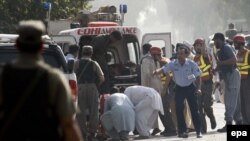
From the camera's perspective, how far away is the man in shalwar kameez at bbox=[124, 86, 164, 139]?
56.8ft

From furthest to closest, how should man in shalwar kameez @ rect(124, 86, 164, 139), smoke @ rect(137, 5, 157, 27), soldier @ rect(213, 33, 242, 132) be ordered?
smoke @ rect(137, 5, 157, 27), soldier @ rect(213, 33, 242, 132), man in shalwar kameez @ rect(124, 86, 164, 139)

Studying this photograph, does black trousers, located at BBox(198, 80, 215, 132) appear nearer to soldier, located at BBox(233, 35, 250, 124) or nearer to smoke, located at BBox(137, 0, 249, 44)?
soldier, located at BBox(233, 35, 250, 124)

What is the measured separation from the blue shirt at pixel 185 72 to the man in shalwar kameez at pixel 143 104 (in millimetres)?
528

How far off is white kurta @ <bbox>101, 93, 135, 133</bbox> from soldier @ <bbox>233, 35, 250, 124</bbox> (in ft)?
8.33

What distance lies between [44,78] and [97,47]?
11.9 metres

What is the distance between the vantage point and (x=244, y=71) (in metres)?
18.4

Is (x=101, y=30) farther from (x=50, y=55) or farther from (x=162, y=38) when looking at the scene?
(x=50, y=55)

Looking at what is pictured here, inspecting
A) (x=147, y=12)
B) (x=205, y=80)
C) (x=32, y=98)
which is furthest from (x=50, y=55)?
(x=147, y=12)

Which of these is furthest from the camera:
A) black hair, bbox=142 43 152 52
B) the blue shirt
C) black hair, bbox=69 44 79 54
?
black hair, bbox=142 43 152 52

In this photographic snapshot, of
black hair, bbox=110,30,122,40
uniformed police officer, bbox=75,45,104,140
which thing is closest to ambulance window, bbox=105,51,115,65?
black hair, bbox=110,30,122,40

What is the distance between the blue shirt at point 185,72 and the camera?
668 inches

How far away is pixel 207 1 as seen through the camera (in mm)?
119125

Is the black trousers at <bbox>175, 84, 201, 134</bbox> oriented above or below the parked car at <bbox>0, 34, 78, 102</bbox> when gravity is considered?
below

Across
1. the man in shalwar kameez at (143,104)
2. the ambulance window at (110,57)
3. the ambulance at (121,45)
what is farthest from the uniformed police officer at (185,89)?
the ambulance window at (110,57)
